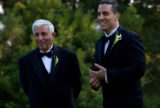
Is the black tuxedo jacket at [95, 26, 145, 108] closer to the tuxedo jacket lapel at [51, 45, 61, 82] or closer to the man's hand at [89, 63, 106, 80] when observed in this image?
the man's hand at [89, 63, 106, 80]

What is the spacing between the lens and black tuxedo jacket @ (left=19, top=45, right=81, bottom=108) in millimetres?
5148

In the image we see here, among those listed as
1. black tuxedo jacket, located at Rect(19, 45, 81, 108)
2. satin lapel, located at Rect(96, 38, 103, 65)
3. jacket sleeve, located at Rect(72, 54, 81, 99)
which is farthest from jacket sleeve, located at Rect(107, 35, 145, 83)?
jacket sleeve, located at Rect(72, 54, 81, 99)

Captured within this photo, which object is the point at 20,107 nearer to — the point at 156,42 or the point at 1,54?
the point at 1,54

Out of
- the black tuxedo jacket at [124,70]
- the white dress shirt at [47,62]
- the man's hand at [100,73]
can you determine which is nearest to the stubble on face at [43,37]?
the white dress shirt at [47,62]

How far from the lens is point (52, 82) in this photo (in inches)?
203

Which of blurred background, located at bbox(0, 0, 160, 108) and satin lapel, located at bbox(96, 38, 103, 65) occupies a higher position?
satin lapel, located at bbox(96, 38, 103, 65)

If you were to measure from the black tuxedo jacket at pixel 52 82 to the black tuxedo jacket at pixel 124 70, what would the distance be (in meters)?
0.95

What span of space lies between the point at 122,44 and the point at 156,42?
15747mm

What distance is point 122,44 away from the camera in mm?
4266

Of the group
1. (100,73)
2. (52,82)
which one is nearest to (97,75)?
(100,73)

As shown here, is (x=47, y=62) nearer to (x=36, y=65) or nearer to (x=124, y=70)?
(x=36, y=65)

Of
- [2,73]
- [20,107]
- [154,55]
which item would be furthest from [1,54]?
[154,55]

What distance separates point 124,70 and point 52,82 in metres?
1.39

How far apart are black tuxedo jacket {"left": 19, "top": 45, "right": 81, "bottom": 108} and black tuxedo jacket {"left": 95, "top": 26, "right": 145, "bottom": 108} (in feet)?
3.12
